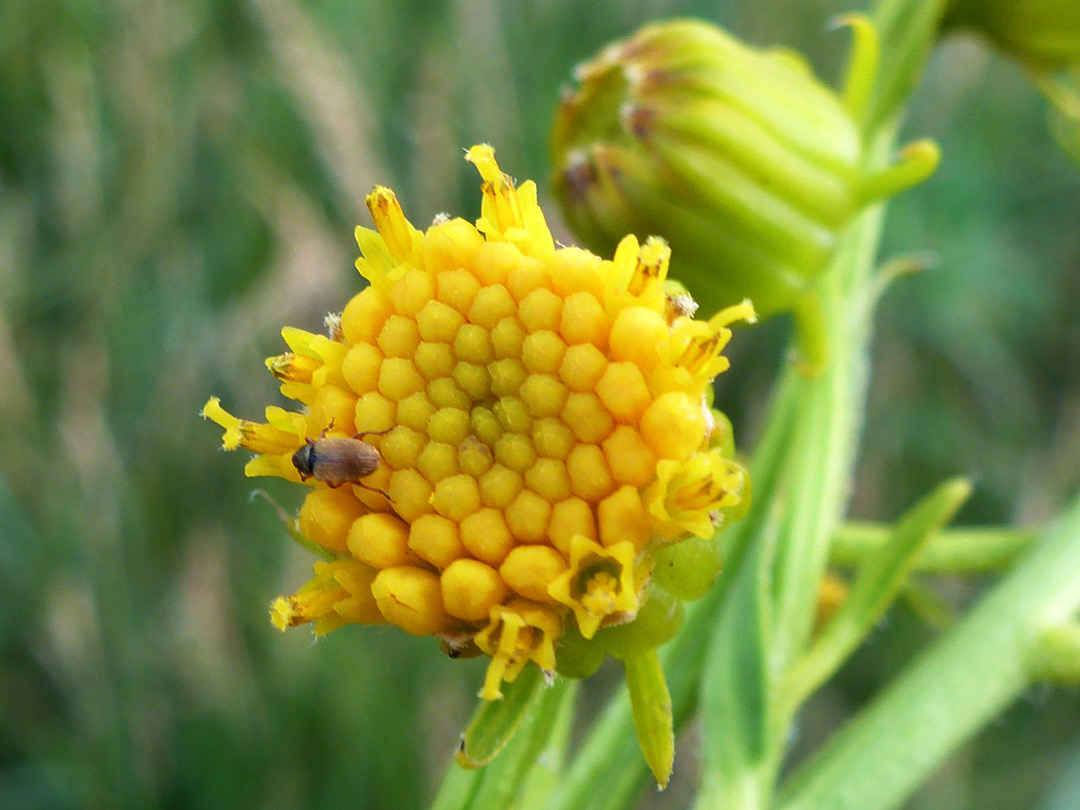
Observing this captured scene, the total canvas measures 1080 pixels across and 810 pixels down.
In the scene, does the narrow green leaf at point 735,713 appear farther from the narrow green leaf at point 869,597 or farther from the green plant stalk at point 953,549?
the green plant stalk at point 953,549

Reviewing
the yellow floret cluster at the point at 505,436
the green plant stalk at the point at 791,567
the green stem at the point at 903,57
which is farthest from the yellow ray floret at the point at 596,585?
the green stem at the point at 903,57

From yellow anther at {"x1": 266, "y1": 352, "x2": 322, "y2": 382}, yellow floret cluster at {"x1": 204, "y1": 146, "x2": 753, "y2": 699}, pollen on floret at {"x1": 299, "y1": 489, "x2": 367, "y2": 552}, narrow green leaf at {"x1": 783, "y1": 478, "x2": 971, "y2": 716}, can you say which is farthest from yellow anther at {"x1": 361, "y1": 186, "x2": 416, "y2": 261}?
narrow green leaf at {"x1": 783, "y1": 478, "x2": 971, "y2": 716}

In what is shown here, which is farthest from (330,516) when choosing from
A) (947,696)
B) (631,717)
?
(947,696)

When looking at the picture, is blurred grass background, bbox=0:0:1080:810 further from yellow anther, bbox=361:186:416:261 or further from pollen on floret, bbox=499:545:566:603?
pollen on floret, bbox=499:545:566:603

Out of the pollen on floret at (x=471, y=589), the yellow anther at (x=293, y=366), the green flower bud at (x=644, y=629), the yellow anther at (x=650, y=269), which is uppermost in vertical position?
the yellow anther at (x=650, y=269)

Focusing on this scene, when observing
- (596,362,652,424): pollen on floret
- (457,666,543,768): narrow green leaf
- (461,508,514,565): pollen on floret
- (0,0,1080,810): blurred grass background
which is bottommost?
(0,0,1080,810): blurred grass background

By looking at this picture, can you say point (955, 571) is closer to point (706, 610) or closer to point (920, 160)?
point (706, 610)

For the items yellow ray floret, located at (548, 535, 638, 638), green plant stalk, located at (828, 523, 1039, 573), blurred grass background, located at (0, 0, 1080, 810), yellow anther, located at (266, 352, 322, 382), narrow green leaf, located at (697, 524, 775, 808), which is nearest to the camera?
yellow ray floret, located at (548, 535, 638, 638)

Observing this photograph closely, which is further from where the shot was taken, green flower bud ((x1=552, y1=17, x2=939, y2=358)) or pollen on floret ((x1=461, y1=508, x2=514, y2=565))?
green flower bud ((x1=552, y1=17, x2=939, y2=358))
